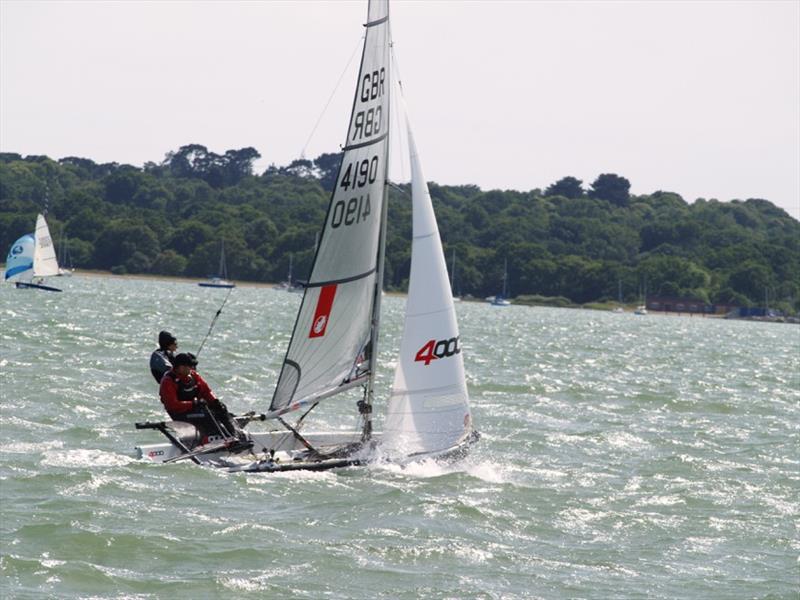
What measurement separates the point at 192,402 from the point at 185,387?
19cm

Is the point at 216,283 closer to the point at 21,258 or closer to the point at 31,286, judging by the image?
the point at 31,286

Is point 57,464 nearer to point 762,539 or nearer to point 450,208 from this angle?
point 762,539

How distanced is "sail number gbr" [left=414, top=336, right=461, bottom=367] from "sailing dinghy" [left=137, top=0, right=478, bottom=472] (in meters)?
0.01

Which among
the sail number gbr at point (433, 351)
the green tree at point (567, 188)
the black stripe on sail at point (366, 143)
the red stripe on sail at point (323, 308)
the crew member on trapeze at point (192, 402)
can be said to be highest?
the green tree at point (567, 188)

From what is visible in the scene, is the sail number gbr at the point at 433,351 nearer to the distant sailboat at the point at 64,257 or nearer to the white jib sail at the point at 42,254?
the white jib sail at the point at 42,254

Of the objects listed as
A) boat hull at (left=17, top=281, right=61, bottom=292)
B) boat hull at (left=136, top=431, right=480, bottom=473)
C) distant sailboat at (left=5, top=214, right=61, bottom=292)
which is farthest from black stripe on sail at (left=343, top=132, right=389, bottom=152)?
boat hull at (left=17, top=281, right=61, bottom=292)

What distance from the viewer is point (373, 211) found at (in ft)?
51.2

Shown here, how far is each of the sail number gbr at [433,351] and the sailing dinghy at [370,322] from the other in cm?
1

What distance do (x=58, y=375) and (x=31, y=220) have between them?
345 ft

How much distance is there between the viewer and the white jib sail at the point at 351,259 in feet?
50.8

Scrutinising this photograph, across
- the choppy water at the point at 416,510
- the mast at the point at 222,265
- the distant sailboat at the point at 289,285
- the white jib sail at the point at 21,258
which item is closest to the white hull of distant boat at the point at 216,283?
the mast at the point at 222,265

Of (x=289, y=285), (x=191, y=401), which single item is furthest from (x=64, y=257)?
(x=191, y=401)

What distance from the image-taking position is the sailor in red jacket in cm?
1487

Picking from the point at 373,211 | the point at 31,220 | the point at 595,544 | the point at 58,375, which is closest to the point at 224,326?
the point at 58,375
